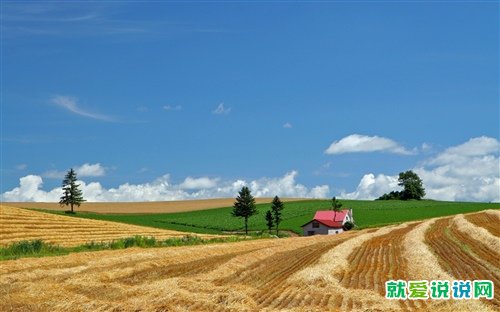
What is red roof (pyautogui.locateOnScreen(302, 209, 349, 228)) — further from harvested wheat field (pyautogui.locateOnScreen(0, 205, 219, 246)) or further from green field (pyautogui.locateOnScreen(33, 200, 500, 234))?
harvested wheat field (pyautogui.locateOnScreen(0, 205, 219, 246))

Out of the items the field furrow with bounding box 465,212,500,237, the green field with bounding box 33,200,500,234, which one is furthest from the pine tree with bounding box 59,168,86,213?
the field furrow with bounding box 465,212,500,237

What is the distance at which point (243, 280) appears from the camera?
25391 millimetres

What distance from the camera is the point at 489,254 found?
111 feet

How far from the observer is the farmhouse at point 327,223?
102m

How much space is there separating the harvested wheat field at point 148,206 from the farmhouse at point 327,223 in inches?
1711

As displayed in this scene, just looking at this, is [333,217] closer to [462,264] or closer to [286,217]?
[286,217]

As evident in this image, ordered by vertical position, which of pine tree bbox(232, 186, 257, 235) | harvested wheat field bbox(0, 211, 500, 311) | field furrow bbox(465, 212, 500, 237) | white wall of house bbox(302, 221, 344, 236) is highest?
pine tree bbox(232, 186, 257, 235)

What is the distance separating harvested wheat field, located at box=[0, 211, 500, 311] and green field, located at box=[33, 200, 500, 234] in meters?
71.1

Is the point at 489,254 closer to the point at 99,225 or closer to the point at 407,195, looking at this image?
the point at 99,225

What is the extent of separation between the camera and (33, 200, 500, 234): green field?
11356 centimetres

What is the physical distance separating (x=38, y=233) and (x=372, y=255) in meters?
36.8

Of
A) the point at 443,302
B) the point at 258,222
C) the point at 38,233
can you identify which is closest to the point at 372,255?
the point at 443,302

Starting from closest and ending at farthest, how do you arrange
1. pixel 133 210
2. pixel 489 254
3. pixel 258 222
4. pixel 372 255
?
pixel 489 254 < pixel 372 255 < pixel 258 222 < pixel 133 210

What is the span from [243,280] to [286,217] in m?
101
